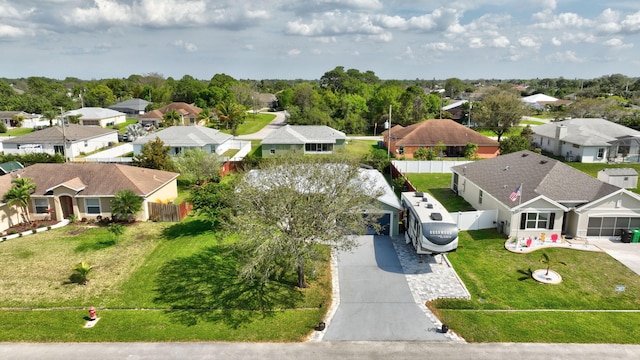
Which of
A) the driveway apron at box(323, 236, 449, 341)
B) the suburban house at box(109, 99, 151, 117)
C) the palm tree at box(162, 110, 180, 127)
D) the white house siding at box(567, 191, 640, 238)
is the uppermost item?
the suburban house at box(109, 99, 151, 117)

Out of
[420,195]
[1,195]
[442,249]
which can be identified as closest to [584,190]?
[420,195]

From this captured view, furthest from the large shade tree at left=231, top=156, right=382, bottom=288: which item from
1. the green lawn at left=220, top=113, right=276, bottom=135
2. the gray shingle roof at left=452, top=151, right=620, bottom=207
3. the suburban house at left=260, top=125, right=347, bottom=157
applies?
the green lawn at left=220, top=113, right=276, bottom=135

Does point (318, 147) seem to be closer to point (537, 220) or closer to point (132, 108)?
point (537, 220)

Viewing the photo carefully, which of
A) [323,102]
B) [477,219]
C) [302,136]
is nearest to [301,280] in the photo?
[477,219]

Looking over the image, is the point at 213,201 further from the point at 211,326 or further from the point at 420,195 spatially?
the point at 420,195

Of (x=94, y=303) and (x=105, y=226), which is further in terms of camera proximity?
(x=105, y=226)

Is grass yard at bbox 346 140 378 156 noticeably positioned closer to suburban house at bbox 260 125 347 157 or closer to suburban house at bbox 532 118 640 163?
suburban house at bbox 260 125 347 157

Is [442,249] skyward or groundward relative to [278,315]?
skyward
